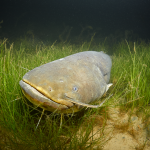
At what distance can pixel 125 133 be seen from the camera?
1512 millimetres

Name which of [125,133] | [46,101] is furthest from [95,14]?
[46,101]

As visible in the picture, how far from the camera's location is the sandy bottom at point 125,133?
4.41 ft

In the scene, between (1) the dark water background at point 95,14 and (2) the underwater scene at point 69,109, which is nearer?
(2) the underwater scene at point 69,109

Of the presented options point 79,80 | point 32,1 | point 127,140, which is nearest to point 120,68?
point 127,140

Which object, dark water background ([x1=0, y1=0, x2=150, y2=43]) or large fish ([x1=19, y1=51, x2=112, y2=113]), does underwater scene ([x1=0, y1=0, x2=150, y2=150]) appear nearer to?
large fish ([x1=19, y1=51, x2=112, y2=113])

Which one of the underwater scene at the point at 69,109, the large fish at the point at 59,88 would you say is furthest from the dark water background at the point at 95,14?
the large fish at the point at 59,88

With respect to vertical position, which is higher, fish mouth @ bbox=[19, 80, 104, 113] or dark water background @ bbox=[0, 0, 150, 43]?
dark water background @ bbox=[0, 0, 150, 43]

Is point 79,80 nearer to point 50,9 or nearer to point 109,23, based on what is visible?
point 50,9

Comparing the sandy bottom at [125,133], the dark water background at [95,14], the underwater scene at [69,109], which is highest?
the dark water background at [95,14]

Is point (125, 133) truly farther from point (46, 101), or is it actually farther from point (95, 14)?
point (95, 14)

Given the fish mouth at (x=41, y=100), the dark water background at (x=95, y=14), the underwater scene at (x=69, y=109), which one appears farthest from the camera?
the dark water background at (x=95, y=14)

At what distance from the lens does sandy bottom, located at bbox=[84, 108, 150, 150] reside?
134 cm

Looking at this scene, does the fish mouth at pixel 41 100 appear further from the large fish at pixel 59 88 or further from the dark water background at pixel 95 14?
the dark water background at pixel 95 14

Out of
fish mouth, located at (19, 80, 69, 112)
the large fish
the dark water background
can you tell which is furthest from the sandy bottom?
the dark water background
